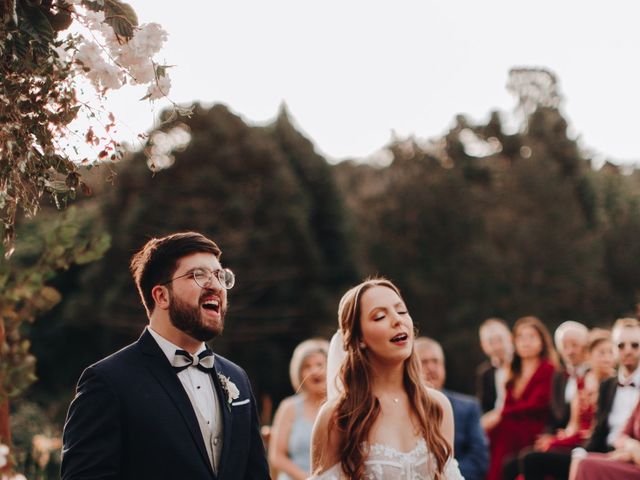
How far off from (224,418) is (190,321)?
1.23ft

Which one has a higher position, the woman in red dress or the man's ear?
the man's ear

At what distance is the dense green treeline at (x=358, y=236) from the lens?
25688 millimetres

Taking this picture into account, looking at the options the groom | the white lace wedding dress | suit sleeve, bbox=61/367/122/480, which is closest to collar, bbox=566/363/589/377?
the white lace wedding dress

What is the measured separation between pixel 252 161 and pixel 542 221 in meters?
11.3

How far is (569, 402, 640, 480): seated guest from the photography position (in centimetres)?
576

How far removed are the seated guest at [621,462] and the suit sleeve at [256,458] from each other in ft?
10.7

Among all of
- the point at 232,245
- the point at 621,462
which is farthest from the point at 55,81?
the point at 232,245

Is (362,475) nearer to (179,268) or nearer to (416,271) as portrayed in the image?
(179,268)

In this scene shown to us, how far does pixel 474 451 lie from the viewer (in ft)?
20.7

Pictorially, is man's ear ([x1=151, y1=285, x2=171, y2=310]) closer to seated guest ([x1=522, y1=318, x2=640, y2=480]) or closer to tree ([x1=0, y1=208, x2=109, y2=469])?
tree ([x1=0, y1=208, x2=109, y2=469])

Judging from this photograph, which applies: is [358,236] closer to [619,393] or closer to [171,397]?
[619,393]

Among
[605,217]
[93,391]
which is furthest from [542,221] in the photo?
[93,391]

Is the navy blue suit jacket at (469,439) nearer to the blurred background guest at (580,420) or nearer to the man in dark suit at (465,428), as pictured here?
the man in dark suit at (465,428)

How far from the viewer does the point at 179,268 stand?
10.5 ft
